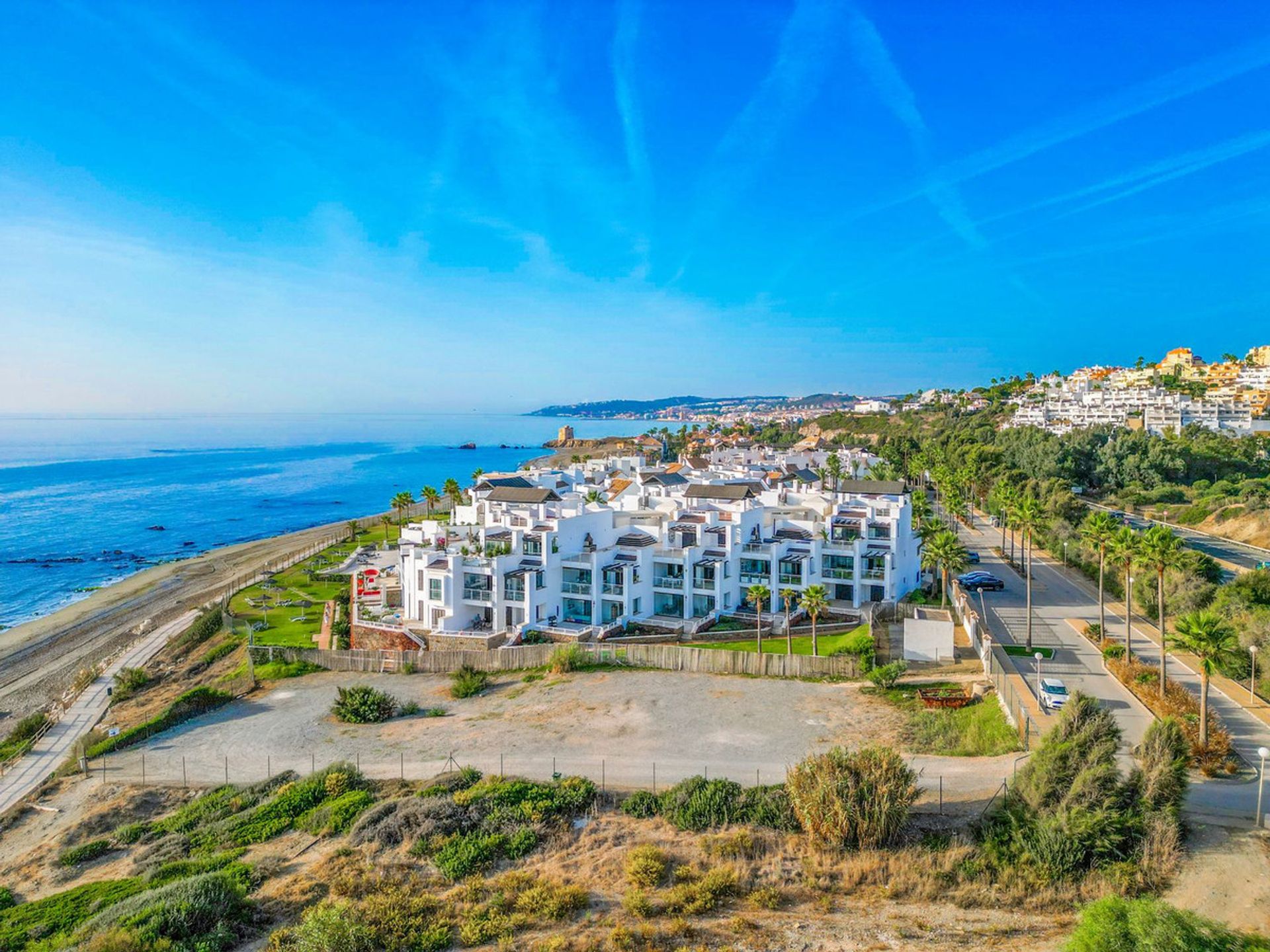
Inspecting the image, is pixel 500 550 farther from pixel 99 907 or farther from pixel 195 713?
pixel 99 907

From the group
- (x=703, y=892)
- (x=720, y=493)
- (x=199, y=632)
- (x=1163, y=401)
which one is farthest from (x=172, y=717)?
(x=1163, y=401)

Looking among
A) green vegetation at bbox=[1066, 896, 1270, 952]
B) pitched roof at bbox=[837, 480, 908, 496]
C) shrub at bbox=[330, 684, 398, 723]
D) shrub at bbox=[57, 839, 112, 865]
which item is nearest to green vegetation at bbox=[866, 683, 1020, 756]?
green vegetation at bbox=[1066, 896, 1270, 952]

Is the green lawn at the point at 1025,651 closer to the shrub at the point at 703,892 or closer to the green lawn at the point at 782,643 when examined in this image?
the green lawn at the point at 782,643

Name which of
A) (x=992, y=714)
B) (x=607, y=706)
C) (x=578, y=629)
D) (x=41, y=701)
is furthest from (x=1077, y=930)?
(x=41, y=701)

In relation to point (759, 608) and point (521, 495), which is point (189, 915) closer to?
point (759, 608)

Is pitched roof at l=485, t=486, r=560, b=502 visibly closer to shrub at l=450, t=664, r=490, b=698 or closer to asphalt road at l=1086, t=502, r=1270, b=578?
shrub at l=450, t=664, r=490, b=698

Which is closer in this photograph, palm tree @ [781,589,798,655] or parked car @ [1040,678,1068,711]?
parked car @ [1040,678,1068,711]
